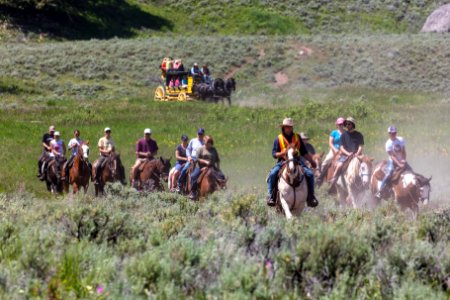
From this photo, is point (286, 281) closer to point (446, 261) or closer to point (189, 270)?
point (189, 270)

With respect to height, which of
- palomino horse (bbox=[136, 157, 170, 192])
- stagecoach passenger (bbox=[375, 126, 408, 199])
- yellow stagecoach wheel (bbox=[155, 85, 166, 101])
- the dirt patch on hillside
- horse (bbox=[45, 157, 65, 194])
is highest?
the dirt patch on hillside

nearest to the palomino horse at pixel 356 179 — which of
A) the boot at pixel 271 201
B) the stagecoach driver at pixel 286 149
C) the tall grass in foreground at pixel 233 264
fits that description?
the boot at pixel 271 201

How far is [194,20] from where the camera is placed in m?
79.5

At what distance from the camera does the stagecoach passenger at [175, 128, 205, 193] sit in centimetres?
2216

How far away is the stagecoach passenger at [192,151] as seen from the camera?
72.7ft

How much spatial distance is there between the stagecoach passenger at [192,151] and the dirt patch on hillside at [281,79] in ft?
111

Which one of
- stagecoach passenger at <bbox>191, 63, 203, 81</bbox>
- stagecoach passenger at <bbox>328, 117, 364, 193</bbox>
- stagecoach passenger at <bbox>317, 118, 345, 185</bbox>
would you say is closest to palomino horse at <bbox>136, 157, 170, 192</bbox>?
stagecoach passenger at <bbox>317, 118, 345, 185</bbox>

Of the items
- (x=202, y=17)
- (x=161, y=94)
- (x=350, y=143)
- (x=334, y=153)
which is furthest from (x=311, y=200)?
(x=202, y=17)

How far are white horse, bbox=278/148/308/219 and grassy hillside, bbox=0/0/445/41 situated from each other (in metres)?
57.6

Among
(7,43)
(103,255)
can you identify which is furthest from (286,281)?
(7,43)

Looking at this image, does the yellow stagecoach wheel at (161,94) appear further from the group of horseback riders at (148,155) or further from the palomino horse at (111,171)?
the palomino horse at (111,171)

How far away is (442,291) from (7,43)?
62.3 metres

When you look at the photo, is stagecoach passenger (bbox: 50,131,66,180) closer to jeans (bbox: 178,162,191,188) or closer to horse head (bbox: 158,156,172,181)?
horse head (bbox: 158,156,172,181)

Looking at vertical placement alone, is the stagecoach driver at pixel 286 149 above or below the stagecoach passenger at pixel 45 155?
above
